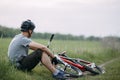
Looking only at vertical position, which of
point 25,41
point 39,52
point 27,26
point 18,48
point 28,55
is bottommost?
point 28,55

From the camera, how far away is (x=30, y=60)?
1026 centimetres

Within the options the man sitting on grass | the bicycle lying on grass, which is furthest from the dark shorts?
the bicycle lying on grass

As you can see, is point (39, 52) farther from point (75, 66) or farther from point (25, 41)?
point (75, 66)

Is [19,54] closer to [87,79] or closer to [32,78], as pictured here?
[32,78]

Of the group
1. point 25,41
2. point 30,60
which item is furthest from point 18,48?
point 30,60

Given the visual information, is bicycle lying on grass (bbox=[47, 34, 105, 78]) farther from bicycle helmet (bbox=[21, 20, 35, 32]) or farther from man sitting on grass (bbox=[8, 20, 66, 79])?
bicycle helmet (bbox=[21, 20, 35, 32])

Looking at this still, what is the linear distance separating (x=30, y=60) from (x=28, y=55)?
164mm

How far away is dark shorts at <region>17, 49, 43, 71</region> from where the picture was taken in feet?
33.1

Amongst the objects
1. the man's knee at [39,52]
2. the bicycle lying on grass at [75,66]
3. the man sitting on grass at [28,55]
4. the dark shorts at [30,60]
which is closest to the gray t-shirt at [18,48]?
the man sitting on grass at [28,55]

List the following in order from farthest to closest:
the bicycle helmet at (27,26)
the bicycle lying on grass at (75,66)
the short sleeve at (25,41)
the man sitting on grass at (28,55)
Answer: the bicycle lying on grass at (75,66) → the bicycle helmet at (27,26) → the short sleeve at (25,41) → the man sitting on grass at (28,55)

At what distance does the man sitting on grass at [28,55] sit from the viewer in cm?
1001

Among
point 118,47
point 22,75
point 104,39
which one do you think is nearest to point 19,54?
point 22,75

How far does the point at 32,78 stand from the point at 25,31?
146 centimetres

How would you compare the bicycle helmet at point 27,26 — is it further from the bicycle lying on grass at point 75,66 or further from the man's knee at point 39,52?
the bicycle lying on grass at point 75,66
